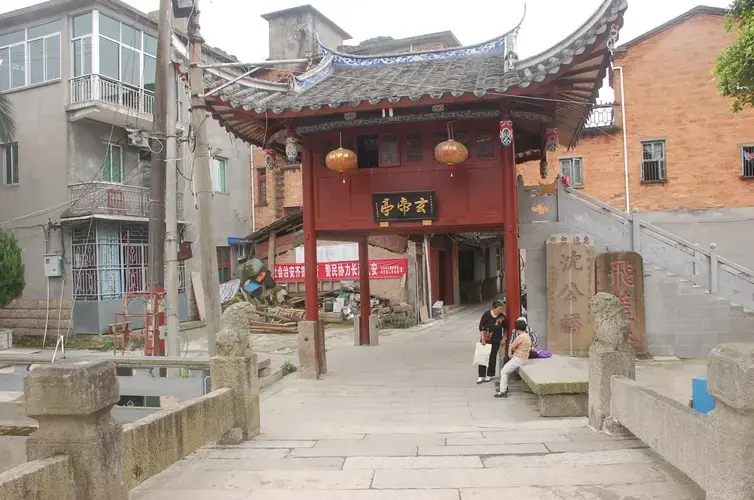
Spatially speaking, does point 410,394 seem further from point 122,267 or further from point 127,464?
point 122,267

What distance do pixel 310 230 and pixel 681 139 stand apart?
16.1m

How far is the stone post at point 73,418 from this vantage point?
331cm

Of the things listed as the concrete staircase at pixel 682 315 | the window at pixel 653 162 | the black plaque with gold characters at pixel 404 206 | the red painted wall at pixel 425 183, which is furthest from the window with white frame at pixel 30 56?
the window at pixel 653 162

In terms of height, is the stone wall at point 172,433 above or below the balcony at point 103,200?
below

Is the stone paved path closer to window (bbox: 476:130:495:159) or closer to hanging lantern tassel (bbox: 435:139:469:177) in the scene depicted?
hanging lantern tassel (bbox: 435:139:469:177)

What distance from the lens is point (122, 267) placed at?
738 inches

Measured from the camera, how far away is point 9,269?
50.0 ft

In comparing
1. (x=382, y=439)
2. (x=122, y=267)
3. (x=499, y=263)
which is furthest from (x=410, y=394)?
(x=499, y=263)

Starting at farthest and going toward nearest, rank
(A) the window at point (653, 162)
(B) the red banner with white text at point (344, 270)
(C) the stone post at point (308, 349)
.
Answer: (B) the red banner with white text at point (344, 270) < (A) the window at point (653, 162) < (C) the stone post at point (308, 349)

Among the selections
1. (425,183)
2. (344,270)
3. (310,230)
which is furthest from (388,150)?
(344,270)

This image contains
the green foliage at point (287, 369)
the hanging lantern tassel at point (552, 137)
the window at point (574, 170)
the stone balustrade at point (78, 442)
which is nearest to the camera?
the stone balustrade at point (78, 442)

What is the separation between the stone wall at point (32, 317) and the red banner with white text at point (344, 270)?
8.06 meters

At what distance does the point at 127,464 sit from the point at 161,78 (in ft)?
25.0

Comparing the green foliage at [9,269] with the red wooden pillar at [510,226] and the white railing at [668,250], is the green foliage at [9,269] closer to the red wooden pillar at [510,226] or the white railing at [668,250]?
the red wooden pillar at [510,226]
